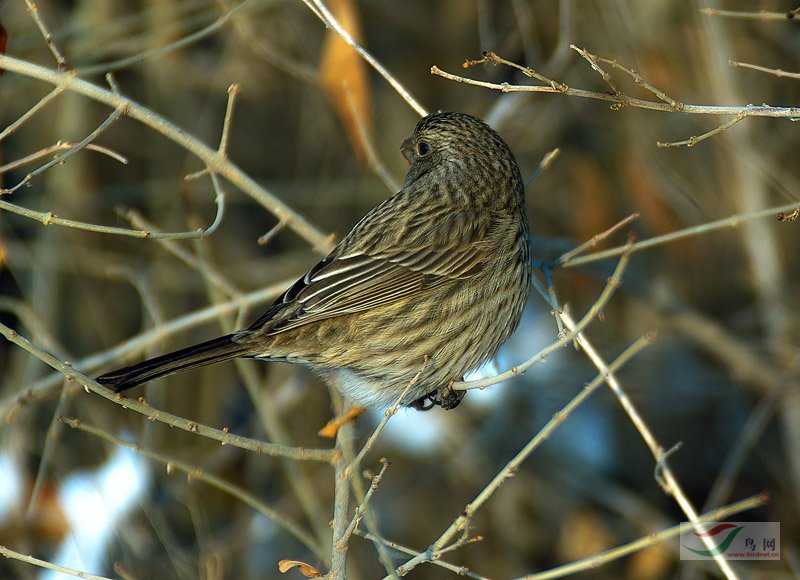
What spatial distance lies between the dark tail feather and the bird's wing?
0.58 feet

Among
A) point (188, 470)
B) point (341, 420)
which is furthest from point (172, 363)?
point (341, 420)

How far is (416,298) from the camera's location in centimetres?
432

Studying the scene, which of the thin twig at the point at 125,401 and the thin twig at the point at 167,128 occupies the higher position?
the thin twig at the point at 167,128

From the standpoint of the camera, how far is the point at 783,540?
5973mm

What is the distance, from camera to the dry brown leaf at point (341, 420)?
393 centimetres

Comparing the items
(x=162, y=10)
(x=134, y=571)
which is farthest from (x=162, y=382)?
(x=162, y=10)

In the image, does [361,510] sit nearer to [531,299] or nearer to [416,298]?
[416,298]

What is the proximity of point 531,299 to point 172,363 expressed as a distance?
147 inches

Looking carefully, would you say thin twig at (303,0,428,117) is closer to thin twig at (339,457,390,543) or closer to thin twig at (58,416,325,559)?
thin twig at (339,457,390,543)

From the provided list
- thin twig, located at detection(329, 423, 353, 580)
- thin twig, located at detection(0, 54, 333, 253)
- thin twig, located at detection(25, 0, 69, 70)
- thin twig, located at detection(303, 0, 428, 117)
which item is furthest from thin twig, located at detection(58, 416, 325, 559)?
thin twig, located at detection(303, 0, 428, 117)

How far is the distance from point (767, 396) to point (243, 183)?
3.33 metres

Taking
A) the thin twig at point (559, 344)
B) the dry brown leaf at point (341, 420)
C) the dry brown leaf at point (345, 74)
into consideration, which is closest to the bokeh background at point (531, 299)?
the dry brown leaf at point (345, 74)

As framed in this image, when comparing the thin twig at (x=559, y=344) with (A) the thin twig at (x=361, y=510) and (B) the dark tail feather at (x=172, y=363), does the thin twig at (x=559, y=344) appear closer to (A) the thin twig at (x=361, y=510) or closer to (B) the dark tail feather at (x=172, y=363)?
(A) the thin twig at (x=361, y=510)

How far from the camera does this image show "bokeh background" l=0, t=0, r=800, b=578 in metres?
5.94
